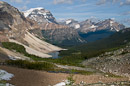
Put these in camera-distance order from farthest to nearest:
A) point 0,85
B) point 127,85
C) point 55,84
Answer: point 55,84 → point 127,85 → point 0,85

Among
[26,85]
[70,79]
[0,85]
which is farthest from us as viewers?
[26,85]

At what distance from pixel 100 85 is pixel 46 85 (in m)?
8.02

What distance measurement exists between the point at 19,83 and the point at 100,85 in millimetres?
11340

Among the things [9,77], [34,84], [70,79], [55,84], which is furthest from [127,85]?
[9,77]

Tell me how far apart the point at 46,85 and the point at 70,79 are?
9913mm

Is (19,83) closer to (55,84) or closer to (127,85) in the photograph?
(55,84)

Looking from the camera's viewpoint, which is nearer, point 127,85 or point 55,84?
point 127,85

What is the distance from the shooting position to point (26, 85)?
28547mm

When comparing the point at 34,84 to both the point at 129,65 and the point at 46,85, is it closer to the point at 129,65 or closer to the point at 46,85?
the point at 46,85

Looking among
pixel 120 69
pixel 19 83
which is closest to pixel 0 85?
pixel 19 83

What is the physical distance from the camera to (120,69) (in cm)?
6062

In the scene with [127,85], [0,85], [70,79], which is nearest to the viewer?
[0,85]

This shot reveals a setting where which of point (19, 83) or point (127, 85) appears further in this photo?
point (19, 83)

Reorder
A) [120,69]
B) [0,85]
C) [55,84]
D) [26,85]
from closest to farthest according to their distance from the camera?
[0,85] < [26,85] < [55,84] < [120,69]
